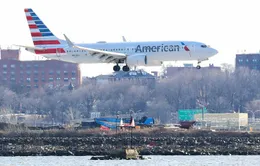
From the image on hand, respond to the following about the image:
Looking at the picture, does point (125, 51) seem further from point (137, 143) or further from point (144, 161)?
point (144, 161)

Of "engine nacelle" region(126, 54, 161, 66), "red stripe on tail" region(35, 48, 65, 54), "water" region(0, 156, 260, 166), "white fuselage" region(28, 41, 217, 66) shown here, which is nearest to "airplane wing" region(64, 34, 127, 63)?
"white fuselage" region(28, 41, 217, 66)

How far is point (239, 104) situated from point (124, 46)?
86.2 metres

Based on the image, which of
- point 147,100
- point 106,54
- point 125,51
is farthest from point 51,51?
point 147,100

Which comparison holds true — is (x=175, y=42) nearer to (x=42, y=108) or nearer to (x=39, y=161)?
(x=39, y=161)

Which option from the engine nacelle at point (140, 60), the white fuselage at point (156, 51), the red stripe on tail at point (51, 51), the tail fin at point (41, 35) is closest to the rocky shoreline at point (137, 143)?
the engine nacelle at point (140, 60)

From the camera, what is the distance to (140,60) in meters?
109

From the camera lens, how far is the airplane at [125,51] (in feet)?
355

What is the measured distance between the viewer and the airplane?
108m

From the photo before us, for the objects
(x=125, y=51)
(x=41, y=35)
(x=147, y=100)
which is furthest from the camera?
(x=147, y=100)

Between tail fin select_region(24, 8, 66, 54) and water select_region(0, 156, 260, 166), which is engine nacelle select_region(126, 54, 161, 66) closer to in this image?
tail fin select_region(24, 8, 66, 54)

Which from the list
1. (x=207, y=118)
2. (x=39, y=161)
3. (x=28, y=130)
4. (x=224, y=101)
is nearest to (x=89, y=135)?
(x=28, y=130)

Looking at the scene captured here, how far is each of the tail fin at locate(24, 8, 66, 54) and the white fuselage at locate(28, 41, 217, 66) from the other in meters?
2.57

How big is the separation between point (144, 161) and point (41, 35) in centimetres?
3338

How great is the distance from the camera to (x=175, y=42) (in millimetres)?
108500
